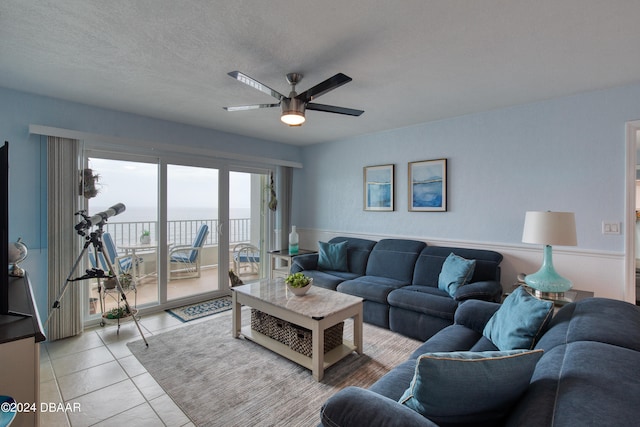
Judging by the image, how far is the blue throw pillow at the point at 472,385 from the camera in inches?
39.3

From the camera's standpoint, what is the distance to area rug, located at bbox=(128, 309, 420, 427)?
1.97 meters

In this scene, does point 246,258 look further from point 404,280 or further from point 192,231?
point 404,280

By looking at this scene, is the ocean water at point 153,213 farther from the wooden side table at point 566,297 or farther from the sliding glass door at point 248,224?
the wooden side table at point 566,297

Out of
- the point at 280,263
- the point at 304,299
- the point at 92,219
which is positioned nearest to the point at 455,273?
the point at 304,299

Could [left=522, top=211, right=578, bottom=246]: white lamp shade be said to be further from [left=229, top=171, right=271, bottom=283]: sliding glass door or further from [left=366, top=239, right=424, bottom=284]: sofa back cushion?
[left=229, top=171, right=271, bottom=283]: sliding glass door

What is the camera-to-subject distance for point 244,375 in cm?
239

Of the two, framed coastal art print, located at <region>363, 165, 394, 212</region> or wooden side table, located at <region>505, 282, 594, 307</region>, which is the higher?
framed coastal art print, located at <region>363, 165, 394, 212</region>

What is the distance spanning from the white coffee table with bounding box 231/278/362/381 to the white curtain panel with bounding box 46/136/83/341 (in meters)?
1.75

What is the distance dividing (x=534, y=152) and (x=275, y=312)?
3187mm

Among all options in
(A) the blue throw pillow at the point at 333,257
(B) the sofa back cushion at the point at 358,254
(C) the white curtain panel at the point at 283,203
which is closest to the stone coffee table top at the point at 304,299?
(A) the blue throw pillow at the point at 333,257

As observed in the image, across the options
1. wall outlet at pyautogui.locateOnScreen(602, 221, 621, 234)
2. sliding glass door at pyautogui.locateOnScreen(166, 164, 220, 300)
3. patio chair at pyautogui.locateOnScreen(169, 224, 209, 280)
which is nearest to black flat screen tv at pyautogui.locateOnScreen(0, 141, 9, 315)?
sliding glass door at pyautogui.locateOnScreen(166, 164, 220, 300)

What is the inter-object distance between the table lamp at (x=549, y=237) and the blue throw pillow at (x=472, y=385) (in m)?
1.72

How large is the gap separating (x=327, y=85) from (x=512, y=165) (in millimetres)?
2509

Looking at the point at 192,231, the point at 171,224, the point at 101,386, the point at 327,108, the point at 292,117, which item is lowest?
the point at 101,386
